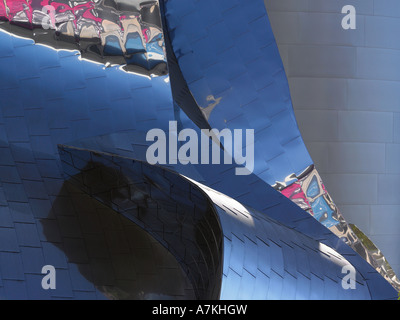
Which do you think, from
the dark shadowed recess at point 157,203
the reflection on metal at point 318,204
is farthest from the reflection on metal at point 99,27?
the reflection on metal at point 318,204

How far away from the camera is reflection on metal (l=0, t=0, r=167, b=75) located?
256 centimetres

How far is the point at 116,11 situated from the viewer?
2594 mm

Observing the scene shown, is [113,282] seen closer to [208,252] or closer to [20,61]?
[208,252]

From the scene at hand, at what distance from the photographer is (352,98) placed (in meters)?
3.25

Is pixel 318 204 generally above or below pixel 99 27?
below

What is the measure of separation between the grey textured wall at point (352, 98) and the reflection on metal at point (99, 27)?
39.0 inches

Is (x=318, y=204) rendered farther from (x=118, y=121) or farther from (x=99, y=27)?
(x=99, y=27)

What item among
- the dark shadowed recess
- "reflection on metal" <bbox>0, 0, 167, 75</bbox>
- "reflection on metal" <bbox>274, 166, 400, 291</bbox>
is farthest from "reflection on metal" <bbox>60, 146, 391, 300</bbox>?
"reflection on metal" <bbox>0, 0, 167, 75</bbox>

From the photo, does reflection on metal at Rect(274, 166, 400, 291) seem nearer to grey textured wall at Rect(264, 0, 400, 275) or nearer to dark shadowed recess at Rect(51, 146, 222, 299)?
dark shadowed recess at Rect(51, 146, 222, 299)

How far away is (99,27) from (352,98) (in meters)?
1.77

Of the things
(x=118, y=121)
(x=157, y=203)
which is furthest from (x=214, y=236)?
(x=118, y=121)
